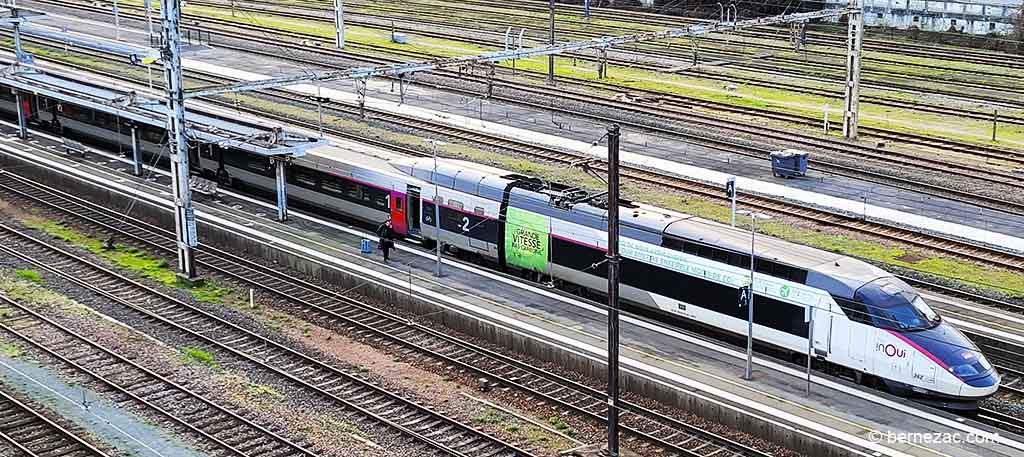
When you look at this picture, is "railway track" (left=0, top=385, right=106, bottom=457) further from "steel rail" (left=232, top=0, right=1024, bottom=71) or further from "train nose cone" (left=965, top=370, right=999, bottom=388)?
"steel rail" (left=232, top=0, right=1024, bottom=71)

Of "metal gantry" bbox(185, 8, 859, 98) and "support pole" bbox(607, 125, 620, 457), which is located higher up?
"metal gantry" bbox(185, 8, 859, 98)

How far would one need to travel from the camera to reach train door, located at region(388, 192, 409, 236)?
45.0 metres

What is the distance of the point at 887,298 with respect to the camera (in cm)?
3130

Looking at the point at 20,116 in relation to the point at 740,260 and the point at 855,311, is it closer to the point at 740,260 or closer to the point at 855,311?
the point at 740,260

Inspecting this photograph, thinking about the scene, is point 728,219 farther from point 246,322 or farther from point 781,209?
point 246,322

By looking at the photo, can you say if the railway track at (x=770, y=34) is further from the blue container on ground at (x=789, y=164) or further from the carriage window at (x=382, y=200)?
the carriage window at (x=382, y=200)

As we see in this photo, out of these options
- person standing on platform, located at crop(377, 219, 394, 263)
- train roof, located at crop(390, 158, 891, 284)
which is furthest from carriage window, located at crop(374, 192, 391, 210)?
train roof, located at crop(390, 158, 891, 284)

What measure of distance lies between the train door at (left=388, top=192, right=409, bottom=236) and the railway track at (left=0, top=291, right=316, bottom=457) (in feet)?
40.2

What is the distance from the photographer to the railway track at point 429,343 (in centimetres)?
3009

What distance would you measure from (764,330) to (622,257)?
5.04 m

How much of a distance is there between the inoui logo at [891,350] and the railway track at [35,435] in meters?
18.5

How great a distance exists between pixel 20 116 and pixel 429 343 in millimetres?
34064

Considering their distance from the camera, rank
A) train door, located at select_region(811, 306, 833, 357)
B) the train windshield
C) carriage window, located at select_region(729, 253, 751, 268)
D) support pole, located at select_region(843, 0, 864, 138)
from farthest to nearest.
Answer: support pole, located at select_region(843, 0, 864, 138), carriage window, located at select_region(729, 253, 751, 268), train door, located at select_region(811, 306, 833, 357), the train windshield

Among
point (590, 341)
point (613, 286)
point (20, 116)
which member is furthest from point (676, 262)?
point (20, 116)
